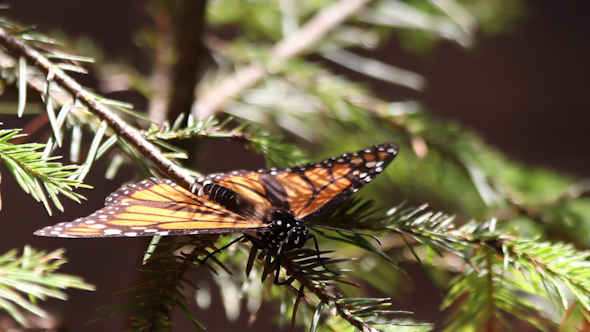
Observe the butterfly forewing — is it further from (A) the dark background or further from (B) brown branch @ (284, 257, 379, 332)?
(A) the dark background

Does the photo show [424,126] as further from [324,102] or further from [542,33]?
[542,33]

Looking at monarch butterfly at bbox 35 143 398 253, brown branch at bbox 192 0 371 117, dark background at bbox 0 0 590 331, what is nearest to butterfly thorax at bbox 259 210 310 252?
monarch butterfly at bbox 35 143 398 253

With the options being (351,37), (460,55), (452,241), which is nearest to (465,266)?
(452,241)

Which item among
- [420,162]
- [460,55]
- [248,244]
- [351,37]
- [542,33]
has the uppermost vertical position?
[542,33]

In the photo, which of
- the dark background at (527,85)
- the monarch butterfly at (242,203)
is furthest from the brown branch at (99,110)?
the dark background at (527,85)

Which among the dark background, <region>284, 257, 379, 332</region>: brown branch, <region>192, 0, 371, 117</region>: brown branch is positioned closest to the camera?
<region>284, 257, 379, 332</region>: brown branch

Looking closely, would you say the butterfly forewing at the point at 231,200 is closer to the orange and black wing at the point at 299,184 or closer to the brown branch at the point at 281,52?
the orange and black wing at the point at 299,184
